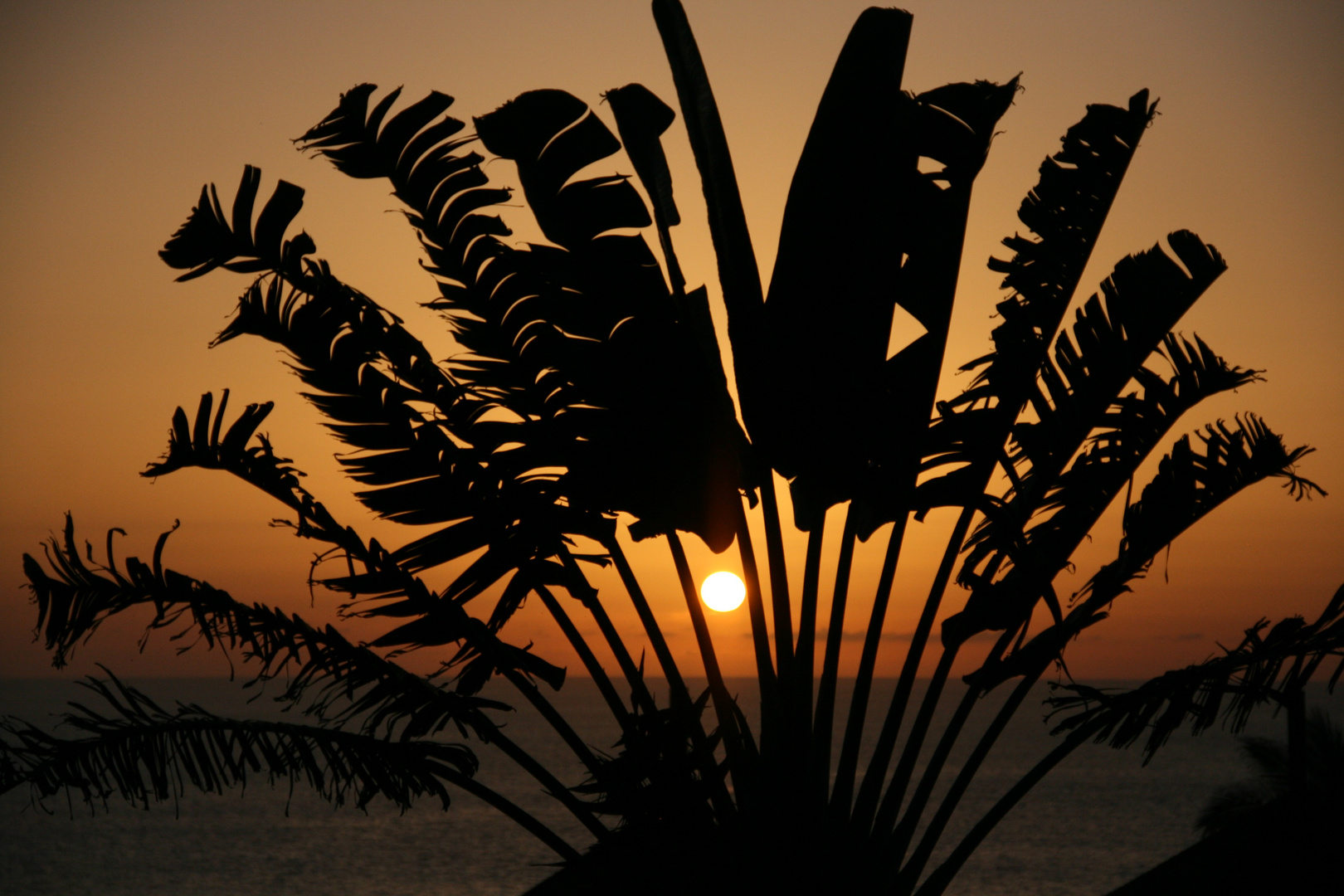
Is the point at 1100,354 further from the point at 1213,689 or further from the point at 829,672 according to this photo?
the point at 829,672

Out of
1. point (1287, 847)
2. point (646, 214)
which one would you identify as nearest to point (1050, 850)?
point (1287, 847)

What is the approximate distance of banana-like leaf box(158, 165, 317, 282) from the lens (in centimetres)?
449

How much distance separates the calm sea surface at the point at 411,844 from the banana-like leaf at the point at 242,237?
1557 inches

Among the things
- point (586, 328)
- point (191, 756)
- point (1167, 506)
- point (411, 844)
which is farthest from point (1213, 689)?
point (411, 844)

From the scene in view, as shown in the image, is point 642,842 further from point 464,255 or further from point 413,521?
point 464,255

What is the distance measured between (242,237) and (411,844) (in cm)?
5680

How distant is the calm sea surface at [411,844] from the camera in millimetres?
45844

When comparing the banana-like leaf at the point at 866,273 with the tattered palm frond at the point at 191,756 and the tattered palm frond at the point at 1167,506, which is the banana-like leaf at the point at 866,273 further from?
the tattered palm frond at the point at 191,756

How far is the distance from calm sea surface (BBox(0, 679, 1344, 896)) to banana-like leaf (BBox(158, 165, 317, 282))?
39.6 metres

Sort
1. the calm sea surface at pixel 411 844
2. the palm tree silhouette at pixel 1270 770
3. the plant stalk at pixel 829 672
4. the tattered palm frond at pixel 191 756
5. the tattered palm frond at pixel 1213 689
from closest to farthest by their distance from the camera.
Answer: the tattered palm frond at pixel 191 756
the tattered palm frond at pixel 1213 689
the plant stalk at pixel 829 672
the palm tree silhouette at pixel 1270 770
the calm sea surface at pixel 411 844

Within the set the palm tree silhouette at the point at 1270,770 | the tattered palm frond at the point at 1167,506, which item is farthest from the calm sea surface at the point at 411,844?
the tattered palm frond at the point at 1167,506

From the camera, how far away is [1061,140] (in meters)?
5.07

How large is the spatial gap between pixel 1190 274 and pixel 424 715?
3979mm

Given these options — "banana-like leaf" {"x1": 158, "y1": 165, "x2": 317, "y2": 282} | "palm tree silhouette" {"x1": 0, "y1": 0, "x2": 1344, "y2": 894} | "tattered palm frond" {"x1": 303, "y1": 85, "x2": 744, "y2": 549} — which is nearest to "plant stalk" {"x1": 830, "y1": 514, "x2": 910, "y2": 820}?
"palm tree silhouette" {"x1": 0, "y1": 0, "x2": 1344, "y2": 894}
